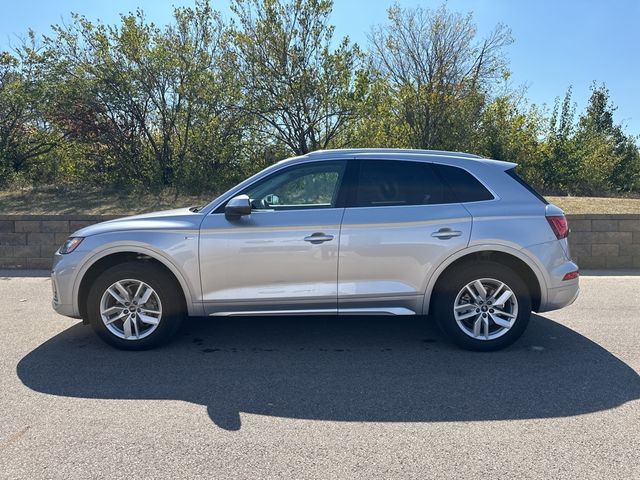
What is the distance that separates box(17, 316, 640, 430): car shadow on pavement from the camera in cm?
358

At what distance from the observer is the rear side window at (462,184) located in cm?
461

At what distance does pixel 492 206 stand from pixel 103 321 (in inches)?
146

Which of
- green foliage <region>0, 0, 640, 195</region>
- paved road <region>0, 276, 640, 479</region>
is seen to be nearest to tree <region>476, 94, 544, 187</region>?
green foliage <region>0, 0, 640, 195</region>

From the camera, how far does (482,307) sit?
4570mm

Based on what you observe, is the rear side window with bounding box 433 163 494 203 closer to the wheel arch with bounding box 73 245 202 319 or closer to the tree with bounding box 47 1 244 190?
the wheel arch with bounding box 73 245 202 319

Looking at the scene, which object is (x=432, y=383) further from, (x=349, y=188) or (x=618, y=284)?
(x=618, y=284)

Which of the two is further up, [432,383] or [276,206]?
[276,206]

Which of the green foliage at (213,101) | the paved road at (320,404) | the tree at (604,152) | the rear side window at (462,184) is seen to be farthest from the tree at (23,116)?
the tree at (604,152)

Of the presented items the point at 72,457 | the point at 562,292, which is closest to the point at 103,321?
the point at 72,457

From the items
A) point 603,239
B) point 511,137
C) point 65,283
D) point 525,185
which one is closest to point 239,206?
point 65,283

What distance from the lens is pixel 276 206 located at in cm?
474

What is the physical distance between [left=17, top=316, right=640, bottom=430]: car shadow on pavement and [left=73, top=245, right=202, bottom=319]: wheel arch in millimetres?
469

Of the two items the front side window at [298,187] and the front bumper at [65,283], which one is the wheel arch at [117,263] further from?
the front side window at [298,187]

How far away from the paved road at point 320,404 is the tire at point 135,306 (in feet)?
0.55
